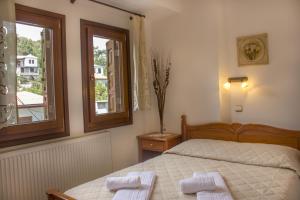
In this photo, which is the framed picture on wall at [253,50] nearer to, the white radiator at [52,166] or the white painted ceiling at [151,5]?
the white painted ceiling at [151,5]

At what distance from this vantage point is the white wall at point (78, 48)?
273 cm

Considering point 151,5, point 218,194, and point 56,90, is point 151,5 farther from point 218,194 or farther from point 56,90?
point 218,194

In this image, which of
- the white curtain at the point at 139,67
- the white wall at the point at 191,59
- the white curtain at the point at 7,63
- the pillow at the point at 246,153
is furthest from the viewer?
the white curtain at the point at 139,67

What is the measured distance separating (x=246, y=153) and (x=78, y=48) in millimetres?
2054

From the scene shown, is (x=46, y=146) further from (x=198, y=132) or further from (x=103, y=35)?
(x=198, y=132)

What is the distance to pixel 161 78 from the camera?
375 cm

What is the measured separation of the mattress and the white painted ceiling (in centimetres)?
172

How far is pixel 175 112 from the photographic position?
366 centimetres

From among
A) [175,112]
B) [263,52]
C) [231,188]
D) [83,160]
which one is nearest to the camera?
[231,188]

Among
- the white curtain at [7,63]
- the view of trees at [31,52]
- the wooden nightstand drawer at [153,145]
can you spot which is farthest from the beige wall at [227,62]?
the white curtain at [7,63]

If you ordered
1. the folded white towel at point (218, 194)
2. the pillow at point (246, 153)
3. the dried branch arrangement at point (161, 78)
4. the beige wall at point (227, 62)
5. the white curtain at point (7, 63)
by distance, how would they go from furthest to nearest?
the dried branch arrangement at point (161, 78), the beige wall at point (227, 62), the pillow at point (246, 153), the white curtain at point (7, 63), the folded white towel at point (218, 194)

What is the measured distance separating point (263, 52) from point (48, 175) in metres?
2.62

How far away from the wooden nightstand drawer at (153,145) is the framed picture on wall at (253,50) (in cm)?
140

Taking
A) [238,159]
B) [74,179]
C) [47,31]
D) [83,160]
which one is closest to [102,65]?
[47,31]
